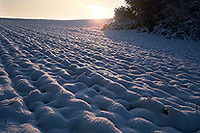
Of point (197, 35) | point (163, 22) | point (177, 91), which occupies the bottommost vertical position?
point (177, 91)

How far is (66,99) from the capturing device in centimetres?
243

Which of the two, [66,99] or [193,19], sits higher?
[193,19]

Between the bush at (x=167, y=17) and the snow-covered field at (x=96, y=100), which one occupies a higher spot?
the bush at (x=167, y=17)

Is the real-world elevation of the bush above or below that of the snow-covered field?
above

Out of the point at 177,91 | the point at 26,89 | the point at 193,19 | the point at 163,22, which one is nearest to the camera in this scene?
the point at 26,89

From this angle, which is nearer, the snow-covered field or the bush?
the snow-covered field

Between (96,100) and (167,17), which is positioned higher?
(167,17)

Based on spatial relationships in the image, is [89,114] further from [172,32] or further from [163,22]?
[163,22]

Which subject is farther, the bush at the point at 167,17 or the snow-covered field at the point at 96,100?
the bush at the point at 167,17

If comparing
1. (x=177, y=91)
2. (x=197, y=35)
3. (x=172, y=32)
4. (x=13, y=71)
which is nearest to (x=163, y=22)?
(x=172, y=32)

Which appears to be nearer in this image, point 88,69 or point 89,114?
point 89,114

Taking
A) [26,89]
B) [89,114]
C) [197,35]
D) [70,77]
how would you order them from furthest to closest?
[197,35]
[70,77]
[26,89]
[89,114]

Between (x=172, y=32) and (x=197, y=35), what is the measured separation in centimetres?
177

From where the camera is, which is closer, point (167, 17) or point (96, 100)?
point (96, 100)
